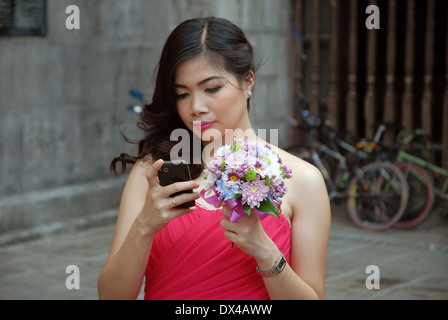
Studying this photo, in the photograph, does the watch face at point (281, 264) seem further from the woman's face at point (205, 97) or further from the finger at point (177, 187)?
the woman's face at point (205, 97)

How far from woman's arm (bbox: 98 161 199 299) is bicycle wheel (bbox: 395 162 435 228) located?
5944 millimetres

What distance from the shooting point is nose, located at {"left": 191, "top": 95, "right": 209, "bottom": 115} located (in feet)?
8.71

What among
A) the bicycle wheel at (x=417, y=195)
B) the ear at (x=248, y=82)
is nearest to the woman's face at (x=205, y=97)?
the ear at (x=248, y=82)

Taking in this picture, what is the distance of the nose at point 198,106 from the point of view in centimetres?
265

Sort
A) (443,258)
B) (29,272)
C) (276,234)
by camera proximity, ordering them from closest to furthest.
→ (276,234) → (29,272) → (443,258)

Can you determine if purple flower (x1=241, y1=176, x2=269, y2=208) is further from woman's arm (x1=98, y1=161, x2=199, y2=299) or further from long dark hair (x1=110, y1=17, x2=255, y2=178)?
long dark hair (x1=110, y1=17, x2=255, y2=178)

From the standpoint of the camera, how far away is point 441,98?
36.3ft

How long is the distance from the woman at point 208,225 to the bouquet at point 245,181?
286 millimetres

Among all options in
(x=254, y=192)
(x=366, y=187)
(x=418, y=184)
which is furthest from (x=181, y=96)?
(x=418, y=184)

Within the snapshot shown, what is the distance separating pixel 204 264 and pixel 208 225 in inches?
5.7

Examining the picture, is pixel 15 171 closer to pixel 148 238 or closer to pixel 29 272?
pixel 29 272

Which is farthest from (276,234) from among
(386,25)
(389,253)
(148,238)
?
(386,25)

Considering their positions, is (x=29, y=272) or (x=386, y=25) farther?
(x=386, y=25)
